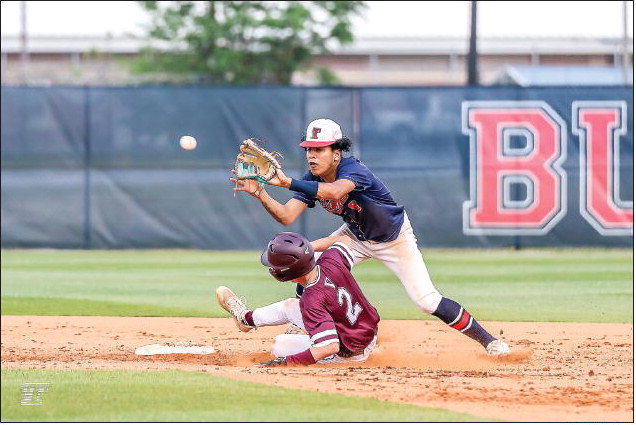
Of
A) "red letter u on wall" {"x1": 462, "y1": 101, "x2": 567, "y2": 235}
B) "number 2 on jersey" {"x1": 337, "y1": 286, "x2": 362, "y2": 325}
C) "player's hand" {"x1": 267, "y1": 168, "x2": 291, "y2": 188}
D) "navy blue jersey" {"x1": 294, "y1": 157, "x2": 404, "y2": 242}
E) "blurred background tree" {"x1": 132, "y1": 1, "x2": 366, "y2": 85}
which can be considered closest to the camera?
"player's hand" {"x1": 267, "y1": 168, "x2": 291, "y2": 188}

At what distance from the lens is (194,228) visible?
17844mm

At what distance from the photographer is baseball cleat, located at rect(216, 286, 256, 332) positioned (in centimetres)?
782

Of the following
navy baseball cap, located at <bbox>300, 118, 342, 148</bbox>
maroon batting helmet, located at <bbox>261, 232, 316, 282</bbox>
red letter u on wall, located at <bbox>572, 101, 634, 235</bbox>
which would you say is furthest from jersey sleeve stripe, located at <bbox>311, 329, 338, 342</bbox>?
red letter u on wall, located at <bbox>572, 101, 634, 235</bbox>

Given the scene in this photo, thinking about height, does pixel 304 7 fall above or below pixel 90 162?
above

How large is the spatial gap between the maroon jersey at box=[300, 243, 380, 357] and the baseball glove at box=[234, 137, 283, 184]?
0.65 metres

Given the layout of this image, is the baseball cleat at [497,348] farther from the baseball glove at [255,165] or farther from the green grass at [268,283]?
the green grass at [268,283]

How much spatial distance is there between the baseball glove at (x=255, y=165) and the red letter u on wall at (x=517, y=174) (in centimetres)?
1087

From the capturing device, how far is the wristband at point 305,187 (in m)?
6.99

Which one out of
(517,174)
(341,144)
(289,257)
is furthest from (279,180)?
(517,174)

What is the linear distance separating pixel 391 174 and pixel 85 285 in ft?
19.7

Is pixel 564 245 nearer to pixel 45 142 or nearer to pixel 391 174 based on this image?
pixel 391 174

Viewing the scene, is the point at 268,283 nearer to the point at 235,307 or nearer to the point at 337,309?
the point at 235,307

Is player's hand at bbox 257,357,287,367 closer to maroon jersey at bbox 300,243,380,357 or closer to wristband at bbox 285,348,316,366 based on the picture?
wristband at bbox 285,348,316,366

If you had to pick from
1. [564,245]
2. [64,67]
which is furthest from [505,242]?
[64,67]
